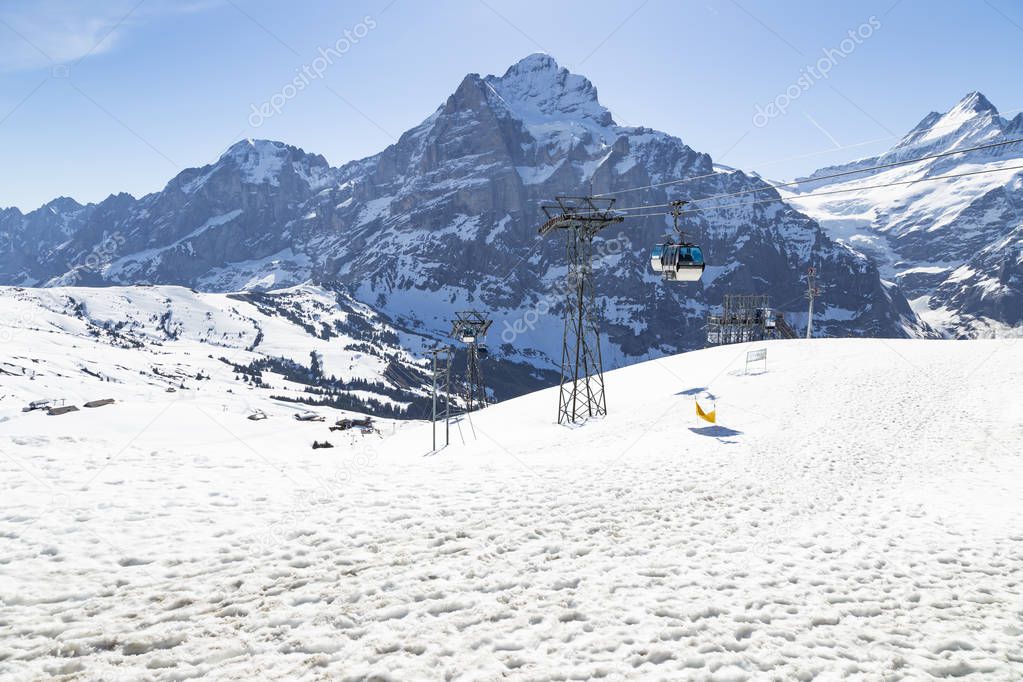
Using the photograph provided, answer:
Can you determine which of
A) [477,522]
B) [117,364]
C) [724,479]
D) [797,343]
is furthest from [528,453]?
[117,364]

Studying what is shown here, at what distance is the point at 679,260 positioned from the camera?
19.5 meters

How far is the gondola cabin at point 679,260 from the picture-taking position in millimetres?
19469

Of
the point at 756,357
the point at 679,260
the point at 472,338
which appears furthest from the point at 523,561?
the point at 472,338

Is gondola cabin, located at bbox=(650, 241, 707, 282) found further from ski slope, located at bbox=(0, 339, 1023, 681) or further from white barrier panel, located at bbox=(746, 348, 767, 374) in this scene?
white barrier panel, located at bbox=(746, 348, 767, 374)

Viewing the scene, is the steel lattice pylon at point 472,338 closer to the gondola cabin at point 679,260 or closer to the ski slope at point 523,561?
the gondola cabin at point 679,260

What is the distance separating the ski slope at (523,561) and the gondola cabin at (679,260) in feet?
20.1

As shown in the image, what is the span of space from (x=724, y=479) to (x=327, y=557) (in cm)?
1065

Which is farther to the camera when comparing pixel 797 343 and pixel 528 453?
pixel 797 343

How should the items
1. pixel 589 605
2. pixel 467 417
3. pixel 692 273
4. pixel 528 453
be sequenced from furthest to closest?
pixel 467 417 → pixel 528 453 → pixel 692 273 → pixel 589 605

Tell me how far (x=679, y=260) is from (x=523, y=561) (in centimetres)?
1320

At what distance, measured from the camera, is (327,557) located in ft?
32.4

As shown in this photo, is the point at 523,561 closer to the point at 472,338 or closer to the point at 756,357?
the point at 756,357

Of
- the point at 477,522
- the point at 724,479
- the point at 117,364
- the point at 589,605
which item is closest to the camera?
the point at 589,605

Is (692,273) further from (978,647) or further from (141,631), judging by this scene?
(141,631)
